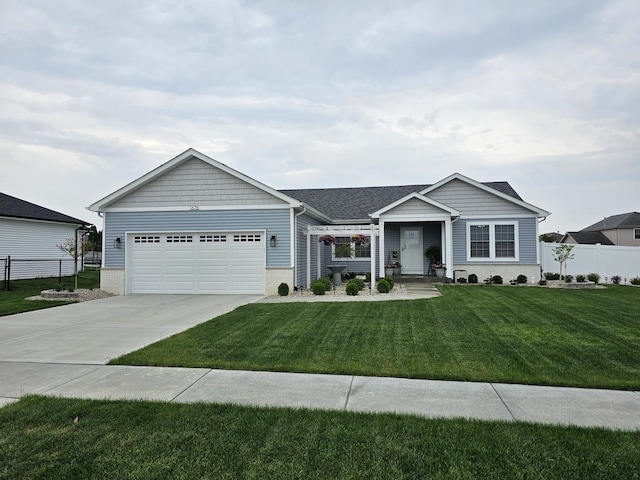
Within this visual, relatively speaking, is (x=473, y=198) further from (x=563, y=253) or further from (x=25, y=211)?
(x=25, y=211)

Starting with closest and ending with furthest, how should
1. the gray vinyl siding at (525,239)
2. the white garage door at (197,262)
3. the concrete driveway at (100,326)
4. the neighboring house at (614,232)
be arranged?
the concrete driveway at (100,326) → the white garage door at (197,262) → the gray vinyl siding at (525,239) → the neighboring house at (614,232)

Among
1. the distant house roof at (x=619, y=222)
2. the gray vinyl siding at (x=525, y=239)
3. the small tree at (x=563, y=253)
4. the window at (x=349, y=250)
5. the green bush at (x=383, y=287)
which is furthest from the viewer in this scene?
the distant house roof at (x=619, y=222)

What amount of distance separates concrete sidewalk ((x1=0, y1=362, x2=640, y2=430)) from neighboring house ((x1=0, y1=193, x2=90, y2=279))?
58.7 ft

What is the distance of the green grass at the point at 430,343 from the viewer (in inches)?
209

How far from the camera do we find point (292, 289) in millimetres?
13828

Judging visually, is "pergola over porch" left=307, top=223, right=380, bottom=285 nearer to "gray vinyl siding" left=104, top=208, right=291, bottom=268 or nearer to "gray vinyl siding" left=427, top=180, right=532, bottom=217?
"gray vinyl siding" left=104, top=208, right=291, bottom=268

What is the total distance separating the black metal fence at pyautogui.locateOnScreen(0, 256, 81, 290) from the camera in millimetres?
19359

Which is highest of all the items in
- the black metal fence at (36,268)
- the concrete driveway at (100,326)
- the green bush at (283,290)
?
the black metal fence at (36,268)

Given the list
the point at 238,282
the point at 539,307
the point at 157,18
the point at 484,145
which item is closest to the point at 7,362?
the point at 238,282

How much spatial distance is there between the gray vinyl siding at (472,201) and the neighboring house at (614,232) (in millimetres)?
27585

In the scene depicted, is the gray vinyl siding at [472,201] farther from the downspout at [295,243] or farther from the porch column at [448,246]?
the downspout at [295,243]

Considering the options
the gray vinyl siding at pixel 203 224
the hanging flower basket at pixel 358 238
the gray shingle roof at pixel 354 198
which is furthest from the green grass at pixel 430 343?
the gray shingle roof at pixel 354 198

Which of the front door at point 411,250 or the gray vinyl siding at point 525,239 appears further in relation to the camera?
the front door at point 411,250

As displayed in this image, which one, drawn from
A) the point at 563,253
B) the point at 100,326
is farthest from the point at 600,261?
the point at 100,326
